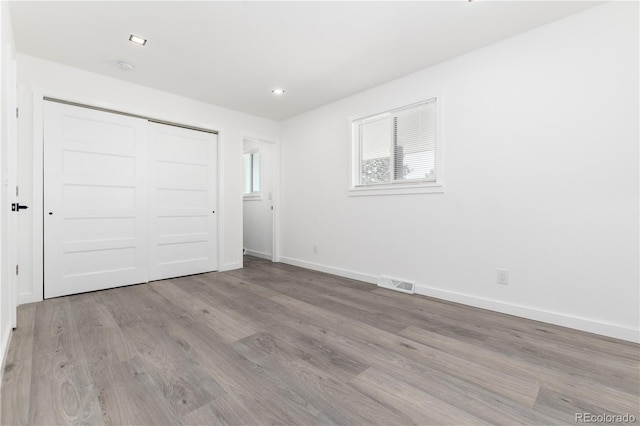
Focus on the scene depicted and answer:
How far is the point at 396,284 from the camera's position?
11.0 ft

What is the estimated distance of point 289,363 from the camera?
5.71 feet

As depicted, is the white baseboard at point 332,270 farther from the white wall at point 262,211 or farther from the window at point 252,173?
the window at point 252,173

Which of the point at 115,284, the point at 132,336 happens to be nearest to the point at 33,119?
the point at 115,284

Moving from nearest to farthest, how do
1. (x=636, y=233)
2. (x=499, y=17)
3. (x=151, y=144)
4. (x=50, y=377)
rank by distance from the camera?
1. (x=50, y=377)
2. (x=636, y=233)
3. (x=499, y=17)
4. (x=151, y=144)

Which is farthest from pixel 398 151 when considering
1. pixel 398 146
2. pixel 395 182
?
pixel 395 182

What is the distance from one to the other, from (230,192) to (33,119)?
222cm

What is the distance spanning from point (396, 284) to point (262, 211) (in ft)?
10.2

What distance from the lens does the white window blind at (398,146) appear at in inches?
125

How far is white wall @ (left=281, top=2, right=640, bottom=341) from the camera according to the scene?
2096mm

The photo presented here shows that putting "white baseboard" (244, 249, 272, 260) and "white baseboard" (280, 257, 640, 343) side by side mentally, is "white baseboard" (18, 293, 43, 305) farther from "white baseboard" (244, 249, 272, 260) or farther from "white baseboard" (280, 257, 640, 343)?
"white baseboard" (280, 257, 640, 343)

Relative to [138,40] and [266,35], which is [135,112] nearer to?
[138,40]

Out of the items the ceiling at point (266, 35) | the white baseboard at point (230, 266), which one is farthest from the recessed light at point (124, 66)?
the white baseboard at point (230, 266)

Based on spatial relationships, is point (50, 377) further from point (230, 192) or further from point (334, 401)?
point (230, 192)

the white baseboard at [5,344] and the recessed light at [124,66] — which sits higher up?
the recessed light at [124,66]
